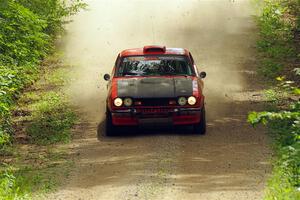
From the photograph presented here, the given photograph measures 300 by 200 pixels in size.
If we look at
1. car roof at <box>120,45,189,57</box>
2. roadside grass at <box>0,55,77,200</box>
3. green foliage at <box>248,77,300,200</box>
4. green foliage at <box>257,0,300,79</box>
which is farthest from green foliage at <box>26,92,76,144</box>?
green foliage at <box>257,0,300,79</box>

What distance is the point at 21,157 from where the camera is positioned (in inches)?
595

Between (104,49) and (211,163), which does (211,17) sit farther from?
(211,163)

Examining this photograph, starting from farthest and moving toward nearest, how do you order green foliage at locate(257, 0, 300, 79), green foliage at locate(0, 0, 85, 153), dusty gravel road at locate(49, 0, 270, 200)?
1. green foliage at locate(257, 0, 300, 79)
2. green foliage at locate(0, 0, 85, 153)
3. dusty gravel road at locate(49, 0, 270, 200)

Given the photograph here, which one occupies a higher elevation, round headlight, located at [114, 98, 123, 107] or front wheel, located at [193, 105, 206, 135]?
round headlight, located at [114, 98, 123, 107]

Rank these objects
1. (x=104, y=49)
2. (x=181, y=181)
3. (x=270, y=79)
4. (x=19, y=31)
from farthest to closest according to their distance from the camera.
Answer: (x=104, y=49)
(x=270, y=79)
(x=19, y=31)
(x=181, y=181)

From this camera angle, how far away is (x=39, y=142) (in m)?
16.4

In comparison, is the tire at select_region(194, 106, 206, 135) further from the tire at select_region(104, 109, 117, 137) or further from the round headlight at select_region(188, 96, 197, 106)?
the tire at select_region(104, 109, 117, 137)

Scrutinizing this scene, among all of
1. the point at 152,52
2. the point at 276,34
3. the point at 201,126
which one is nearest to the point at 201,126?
the point at 201,126

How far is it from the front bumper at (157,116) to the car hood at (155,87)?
1.00 feet

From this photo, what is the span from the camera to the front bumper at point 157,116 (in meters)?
15.4

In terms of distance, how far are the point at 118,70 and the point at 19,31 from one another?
3798mm

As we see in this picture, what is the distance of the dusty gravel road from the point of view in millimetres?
12125

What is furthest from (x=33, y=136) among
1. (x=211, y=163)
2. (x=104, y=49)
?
(x=104, y=49)

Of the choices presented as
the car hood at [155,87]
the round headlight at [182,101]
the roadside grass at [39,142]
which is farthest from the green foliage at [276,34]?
the round headlight at [182,101]
